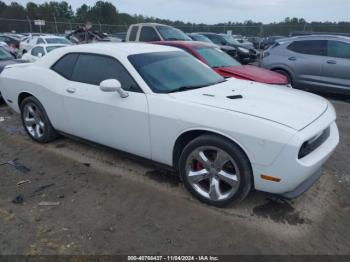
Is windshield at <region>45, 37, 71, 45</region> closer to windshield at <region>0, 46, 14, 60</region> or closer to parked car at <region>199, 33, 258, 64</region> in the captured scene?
windshield at <region>0, 46, 14, 60</region>

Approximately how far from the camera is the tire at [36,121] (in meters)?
4.63

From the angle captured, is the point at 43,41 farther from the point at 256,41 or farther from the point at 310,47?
the point at 256,41

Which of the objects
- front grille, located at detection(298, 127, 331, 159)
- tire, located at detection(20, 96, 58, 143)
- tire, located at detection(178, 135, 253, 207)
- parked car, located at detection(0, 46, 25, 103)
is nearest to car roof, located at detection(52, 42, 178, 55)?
tire, located at detection(20, 96, 58, 143)

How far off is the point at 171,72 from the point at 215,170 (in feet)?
4.40

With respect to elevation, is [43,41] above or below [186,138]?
above

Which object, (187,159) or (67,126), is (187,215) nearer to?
(187,159)

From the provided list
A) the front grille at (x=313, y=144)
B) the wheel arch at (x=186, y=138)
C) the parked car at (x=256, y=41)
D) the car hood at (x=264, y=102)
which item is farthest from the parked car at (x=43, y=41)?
the parked car at (x=256, y=41)

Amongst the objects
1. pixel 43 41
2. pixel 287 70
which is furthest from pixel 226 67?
pixel 43 41

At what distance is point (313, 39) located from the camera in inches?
326

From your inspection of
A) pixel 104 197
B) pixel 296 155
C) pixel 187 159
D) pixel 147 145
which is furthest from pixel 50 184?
pixel 296 155

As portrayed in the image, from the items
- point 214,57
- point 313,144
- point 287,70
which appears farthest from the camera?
point 287,70

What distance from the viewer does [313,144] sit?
2.97 metres

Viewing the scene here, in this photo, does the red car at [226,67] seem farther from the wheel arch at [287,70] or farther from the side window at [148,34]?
the side window at [148,34]

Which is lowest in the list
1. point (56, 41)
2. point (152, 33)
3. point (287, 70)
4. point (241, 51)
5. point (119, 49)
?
point (287, 70)
